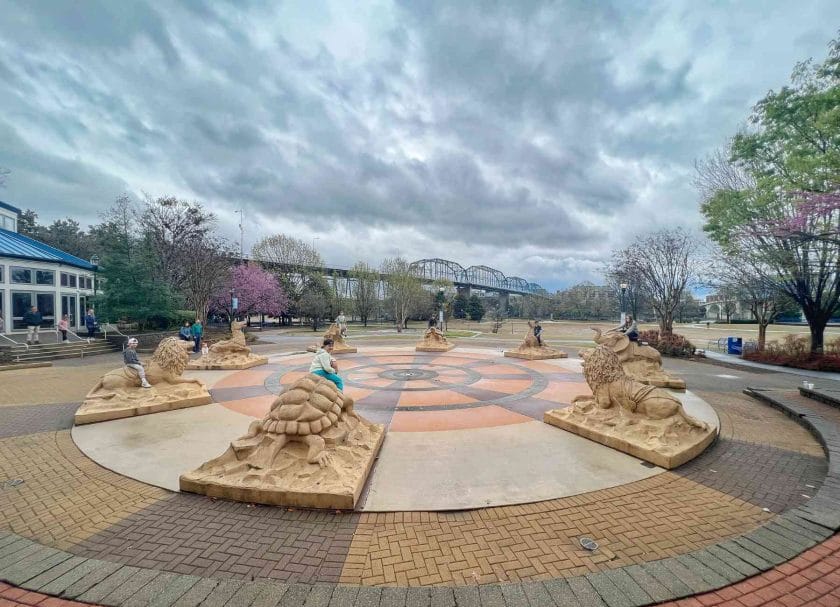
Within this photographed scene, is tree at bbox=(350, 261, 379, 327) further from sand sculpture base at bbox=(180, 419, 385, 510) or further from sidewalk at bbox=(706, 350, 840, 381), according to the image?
sand sculpture base at bbox=(180, 419, 385, 510)

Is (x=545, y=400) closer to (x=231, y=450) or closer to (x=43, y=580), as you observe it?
(x=231, y=450)

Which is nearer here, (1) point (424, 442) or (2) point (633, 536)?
(2) point (633, 536)

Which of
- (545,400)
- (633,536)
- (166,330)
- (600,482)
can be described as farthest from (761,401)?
(166,330)

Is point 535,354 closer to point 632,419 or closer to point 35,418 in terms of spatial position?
point 632,419

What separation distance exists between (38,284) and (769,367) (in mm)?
43552

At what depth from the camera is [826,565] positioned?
3.27m

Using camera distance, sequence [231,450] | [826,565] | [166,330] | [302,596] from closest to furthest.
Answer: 1. [302,596]
2. [826,565]
3. [231,450]
4. [166,330]

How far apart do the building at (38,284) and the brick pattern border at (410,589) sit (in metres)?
26.3

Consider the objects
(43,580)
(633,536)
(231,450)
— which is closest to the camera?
(43,580)

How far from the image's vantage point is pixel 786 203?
13.6 m

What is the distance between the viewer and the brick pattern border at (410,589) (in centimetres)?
279

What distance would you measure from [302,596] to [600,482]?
4088 mm

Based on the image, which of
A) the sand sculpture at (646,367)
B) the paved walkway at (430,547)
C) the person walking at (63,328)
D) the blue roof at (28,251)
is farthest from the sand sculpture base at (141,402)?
the blue roof at (28,251)

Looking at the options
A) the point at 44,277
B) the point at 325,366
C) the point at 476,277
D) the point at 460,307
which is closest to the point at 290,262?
the point at 44,277
